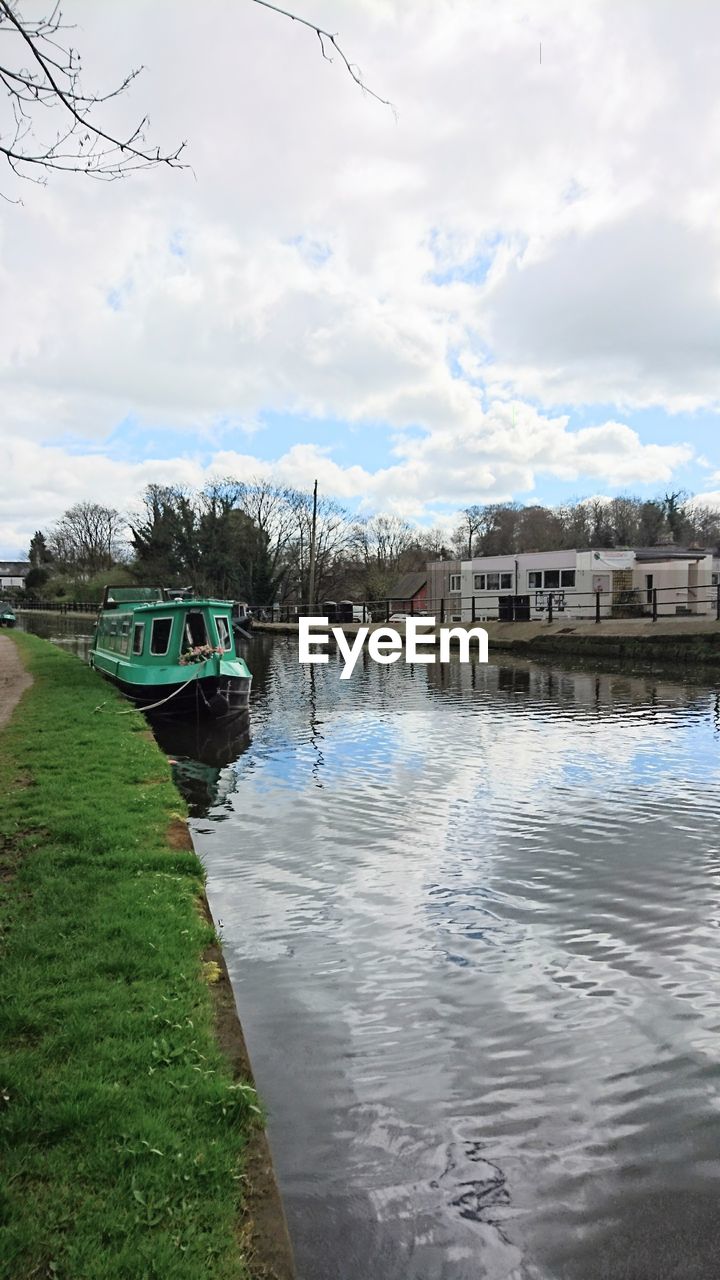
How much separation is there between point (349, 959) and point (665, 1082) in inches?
76.6

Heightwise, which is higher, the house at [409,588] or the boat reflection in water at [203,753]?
the house at [409,588]

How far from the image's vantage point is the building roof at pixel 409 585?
2277 inches

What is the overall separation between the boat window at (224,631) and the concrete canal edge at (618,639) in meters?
12.2

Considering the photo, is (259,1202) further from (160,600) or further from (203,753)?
(160,600)

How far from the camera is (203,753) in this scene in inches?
500

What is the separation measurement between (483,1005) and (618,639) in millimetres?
A: 21088

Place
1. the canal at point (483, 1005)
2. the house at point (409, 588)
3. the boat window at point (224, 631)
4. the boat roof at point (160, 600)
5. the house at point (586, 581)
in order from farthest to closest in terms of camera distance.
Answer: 1. the house at point (409, 588)
2. the house at point (586, 581)
3. the boat window at point (224, 631)
4. the boat roof at point (160, 600)
5. the canal at point (483, 1005)

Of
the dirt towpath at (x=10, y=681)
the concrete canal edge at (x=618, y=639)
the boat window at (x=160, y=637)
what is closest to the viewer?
the dirt towpath at (x=10, y=681)

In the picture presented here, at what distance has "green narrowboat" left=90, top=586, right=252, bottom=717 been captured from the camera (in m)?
15.7

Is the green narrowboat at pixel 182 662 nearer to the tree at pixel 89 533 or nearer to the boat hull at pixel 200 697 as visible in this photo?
the boat hull at pixel 200 697

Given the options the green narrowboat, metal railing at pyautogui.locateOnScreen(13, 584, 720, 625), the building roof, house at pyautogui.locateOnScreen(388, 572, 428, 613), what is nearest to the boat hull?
the green narrowboat

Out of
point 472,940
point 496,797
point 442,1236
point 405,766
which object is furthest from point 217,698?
point 442,1236

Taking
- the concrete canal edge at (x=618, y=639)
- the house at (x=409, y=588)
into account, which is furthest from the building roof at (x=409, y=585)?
the concrete canal edge at (x=618, y=639)
